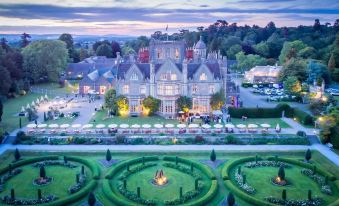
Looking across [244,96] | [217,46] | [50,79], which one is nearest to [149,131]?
[244,96]

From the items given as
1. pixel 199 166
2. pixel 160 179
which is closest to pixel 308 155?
pixel 199 166

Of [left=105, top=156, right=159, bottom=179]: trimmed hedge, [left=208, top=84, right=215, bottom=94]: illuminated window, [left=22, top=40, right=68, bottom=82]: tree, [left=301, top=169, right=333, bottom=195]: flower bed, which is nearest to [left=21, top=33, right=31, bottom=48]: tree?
[left=22, top=40, right=68, bottom=82]: tree

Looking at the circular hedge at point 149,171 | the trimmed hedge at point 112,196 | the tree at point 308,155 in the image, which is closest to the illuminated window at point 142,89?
the circular hedge at point 149,171

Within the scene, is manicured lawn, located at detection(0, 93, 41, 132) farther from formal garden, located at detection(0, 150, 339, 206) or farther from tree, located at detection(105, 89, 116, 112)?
tree, located at detection(105, 89, 116, 112)

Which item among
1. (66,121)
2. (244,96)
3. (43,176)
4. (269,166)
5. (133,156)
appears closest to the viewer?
(43,176)

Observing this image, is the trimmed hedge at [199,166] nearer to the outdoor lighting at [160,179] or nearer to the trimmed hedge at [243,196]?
the trimmed hedge at [243,196]

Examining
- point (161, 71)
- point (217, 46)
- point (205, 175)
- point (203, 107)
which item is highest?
point (217, 46)

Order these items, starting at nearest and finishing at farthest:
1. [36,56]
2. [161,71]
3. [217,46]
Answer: [161,71] → [36,56] → [217,46]

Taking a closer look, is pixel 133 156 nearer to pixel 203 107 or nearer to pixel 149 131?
pixel 149 131
